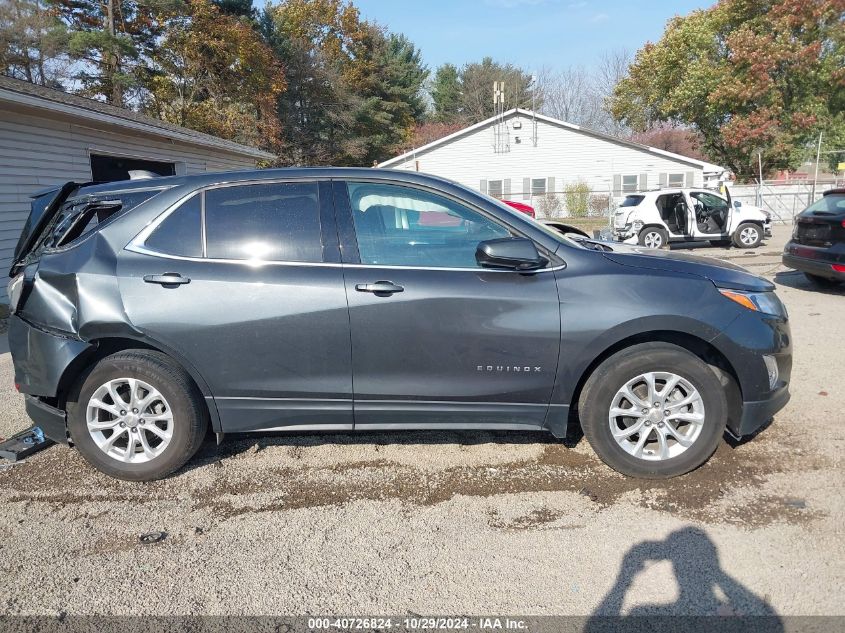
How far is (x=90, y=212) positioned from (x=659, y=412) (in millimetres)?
3627

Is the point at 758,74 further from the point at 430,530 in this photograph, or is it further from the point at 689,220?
the point at 430,530

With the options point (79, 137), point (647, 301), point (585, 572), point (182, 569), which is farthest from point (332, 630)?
point (79, 137)

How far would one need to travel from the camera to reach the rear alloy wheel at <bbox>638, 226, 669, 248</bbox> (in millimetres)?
15727

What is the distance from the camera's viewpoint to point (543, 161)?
31406mm

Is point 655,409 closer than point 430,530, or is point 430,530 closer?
point 430,530

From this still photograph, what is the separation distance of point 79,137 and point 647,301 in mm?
11636

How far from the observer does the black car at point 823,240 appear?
8.11 m

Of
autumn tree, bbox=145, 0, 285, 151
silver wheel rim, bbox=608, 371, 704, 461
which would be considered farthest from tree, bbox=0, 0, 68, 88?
silver wheel rim, bbox=608, 371, 704, 461

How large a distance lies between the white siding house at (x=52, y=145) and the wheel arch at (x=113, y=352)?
7.42 metres

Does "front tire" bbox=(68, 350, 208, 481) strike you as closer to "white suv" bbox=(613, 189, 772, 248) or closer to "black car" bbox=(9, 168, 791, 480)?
"black car" bbox=(9, 168, 791, 480)

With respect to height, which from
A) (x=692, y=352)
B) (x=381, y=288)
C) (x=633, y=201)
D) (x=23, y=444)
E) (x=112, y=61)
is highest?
(x=112, y=61)

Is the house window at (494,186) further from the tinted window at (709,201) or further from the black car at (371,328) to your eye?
the black car at (371,328)

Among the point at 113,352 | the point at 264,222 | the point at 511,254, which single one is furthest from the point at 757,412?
the point at 113,352

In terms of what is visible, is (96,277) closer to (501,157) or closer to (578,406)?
(578,406)
